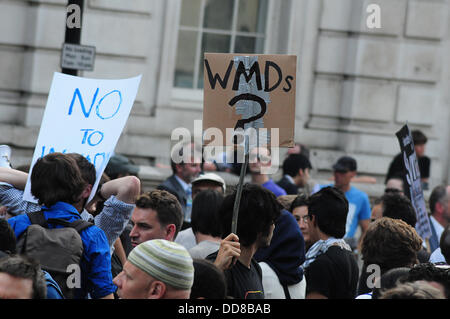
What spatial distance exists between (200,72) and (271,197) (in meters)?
7.77

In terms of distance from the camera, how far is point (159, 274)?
10.1 ft

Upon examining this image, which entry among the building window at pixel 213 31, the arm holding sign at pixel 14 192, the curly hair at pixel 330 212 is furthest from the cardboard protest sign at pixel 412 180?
the building window at pixel 213 31

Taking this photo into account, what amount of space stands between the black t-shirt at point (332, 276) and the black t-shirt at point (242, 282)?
56 cm

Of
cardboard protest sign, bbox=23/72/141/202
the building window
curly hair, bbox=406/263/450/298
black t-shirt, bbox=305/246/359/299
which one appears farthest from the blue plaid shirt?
the building window

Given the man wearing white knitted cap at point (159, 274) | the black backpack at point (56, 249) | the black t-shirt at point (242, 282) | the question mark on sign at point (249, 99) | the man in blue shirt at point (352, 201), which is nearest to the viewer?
the man wearing white knitted cap at point (159, 274)

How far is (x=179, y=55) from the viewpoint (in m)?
11.8

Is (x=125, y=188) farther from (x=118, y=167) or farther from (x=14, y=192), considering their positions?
(x=118, y=167)

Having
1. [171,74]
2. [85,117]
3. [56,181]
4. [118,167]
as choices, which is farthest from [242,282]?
[171,74]

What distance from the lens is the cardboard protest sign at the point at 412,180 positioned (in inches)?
253

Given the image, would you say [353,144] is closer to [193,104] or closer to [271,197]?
[193,104]

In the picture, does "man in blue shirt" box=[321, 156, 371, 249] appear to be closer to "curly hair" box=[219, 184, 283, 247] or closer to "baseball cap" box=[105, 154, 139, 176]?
"baseball cap" box=[105, 154, 139, 176]

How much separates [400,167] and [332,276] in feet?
19.5

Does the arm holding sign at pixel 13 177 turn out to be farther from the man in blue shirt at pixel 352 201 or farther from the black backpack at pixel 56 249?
the man in blue shirt at pixel 352 201
